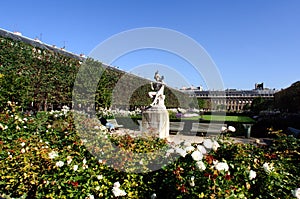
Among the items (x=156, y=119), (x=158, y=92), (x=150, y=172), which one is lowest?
(x=150, y=172)

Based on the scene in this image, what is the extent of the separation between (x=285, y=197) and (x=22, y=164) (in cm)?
346

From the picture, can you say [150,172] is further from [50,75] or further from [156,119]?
[50,75]

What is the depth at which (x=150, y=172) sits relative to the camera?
3152 millimetres

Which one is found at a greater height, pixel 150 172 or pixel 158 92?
pixel 158 92

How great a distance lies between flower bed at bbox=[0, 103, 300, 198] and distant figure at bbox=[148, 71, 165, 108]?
18.5 feet

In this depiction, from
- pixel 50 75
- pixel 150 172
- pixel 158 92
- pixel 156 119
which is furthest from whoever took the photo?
pixel 50 75

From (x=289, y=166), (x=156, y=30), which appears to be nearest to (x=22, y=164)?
(x=289, y=166)

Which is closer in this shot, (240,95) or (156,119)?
(156,119)

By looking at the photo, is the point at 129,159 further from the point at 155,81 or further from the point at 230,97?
the point at 230,97

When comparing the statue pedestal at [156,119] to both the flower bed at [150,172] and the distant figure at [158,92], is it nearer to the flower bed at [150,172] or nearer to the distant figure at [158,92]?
the distant figure at [158,92]

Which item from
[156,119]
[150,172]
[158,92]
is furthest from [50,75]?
[150,172]

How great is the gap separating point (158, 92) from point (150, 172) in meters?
6.94

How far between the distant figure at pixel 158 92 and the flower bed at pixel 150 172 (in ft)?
18.5

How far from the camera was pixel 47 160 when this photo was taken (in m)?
3.02
